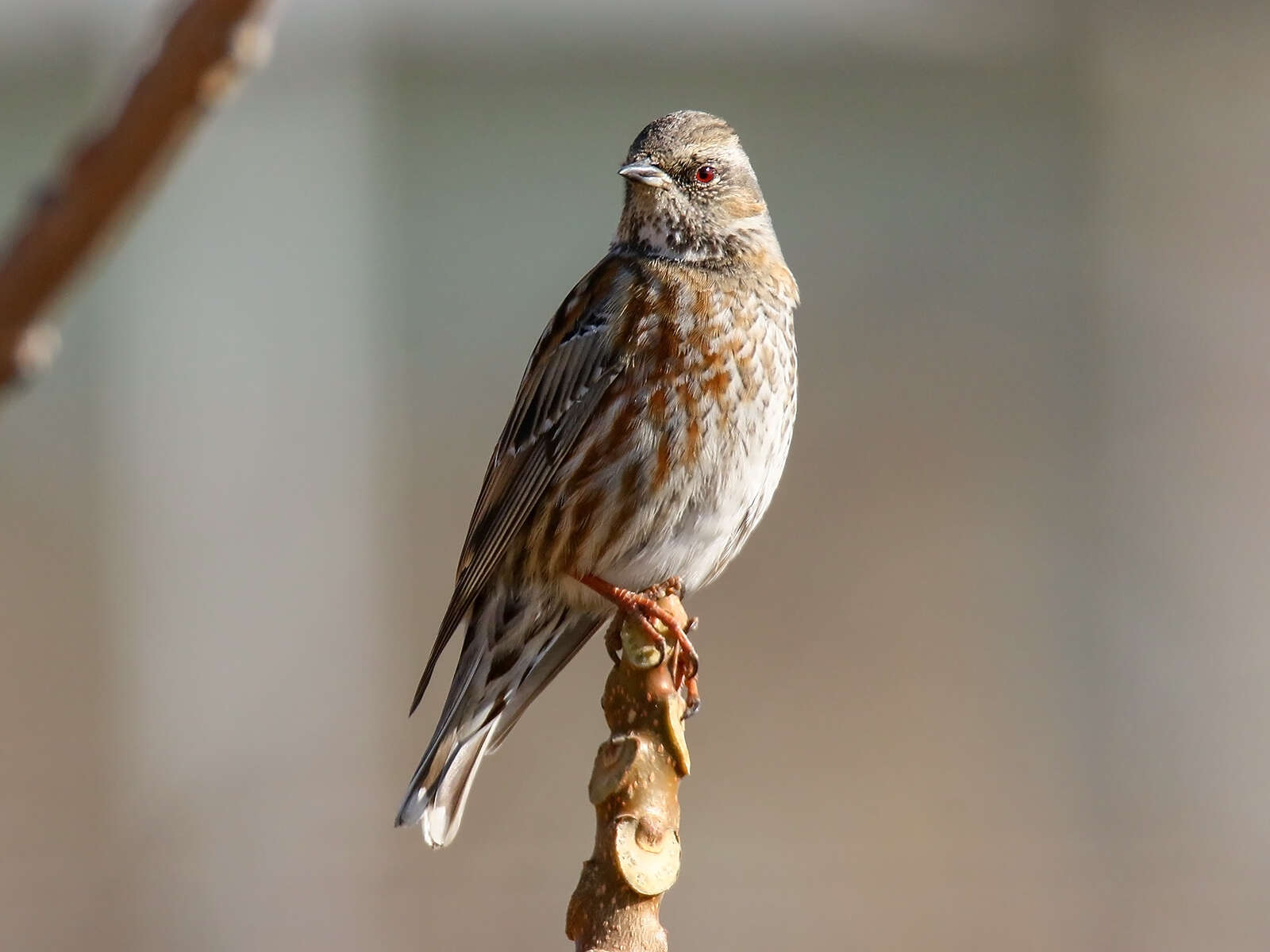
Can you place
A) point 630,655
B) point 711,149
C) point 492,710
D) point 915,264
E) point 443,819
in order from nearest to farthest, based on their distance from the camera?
1. point 630,655
2. point 443,819
3. point 492,710
4. point 711,149
5. point 915,264

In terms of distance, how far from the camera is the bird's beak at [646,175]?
423cm

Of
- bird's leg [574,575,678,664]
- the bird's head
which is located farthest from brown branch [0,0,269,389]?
the bird's head

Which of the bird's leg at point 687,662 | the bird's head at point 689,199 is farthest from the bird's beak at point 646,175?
the bird's leg at point 687,662

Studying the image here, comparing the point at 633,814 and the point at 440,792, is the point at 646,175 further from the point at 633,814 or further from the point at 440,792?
the point at 633,814

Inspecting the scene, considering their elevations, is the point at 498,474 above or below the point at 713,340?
below

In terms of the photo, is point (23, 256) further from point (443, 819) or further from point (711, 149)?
point (711, 149)

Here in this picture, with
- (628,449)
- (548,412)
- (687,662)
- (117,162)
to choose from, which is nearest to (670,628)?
(687,662)

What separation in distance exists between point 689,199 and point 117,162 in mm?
3684

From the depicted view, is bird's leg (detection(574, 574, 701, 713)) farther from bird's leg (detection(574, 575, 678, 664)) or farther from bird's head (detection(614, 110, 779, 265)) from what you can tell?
bird's head (detection(614, 110, 779, 265))

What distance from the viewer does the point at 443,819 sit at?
3775 mm

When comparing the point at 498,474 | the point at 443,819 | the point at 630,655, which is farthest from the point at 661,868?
the point at 498,474

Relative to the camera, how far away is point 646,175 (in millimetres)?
4242

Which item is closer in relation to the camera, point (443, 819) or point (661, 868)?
point (661, 868)

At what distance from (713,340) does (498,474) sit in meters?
0.81
